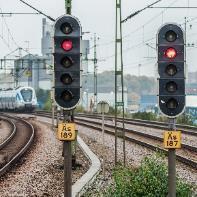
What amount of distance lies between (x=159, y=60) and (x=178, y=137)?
4.25ft

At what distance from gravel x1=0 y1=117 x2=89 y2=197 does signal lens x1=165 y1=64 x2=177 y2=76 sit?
6264mm

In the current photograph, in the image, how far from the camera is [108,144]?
31.6 meters

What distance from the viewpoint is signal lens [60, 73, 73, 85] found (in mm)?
9789

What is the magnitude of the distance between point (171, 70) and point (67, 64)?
1689 mm

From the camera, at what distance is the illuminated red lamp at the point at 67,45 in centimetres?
979

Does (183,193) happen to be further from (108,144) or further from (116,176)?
(108,144)

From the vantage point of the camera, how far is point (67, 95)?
9836 mm

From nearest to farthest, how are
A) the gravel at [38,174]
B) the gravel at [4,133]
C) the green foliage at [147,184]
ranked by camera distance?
the green foliage at [147,184] < the gravel at [38,174] < the gravel at [4,133]

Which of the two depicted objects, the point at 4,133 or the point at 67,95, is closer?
the point at 67,95

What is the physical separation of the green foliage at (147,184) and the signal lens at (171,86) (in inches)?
127

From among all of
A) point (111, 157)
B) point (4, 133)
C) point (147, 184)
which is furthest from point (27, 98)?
point (147, 184)

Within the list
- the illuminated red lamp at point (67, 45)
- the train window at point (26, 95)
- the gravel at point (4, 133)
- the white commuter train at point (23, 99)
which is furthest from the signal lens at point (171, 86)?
the train window at point (26, 95)

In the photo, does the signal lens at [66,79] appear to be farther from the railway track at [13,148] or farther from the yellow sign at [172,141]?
the railway track at [13,148]

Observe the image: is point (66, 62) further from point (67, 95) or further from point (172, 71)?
point (172, 71)
